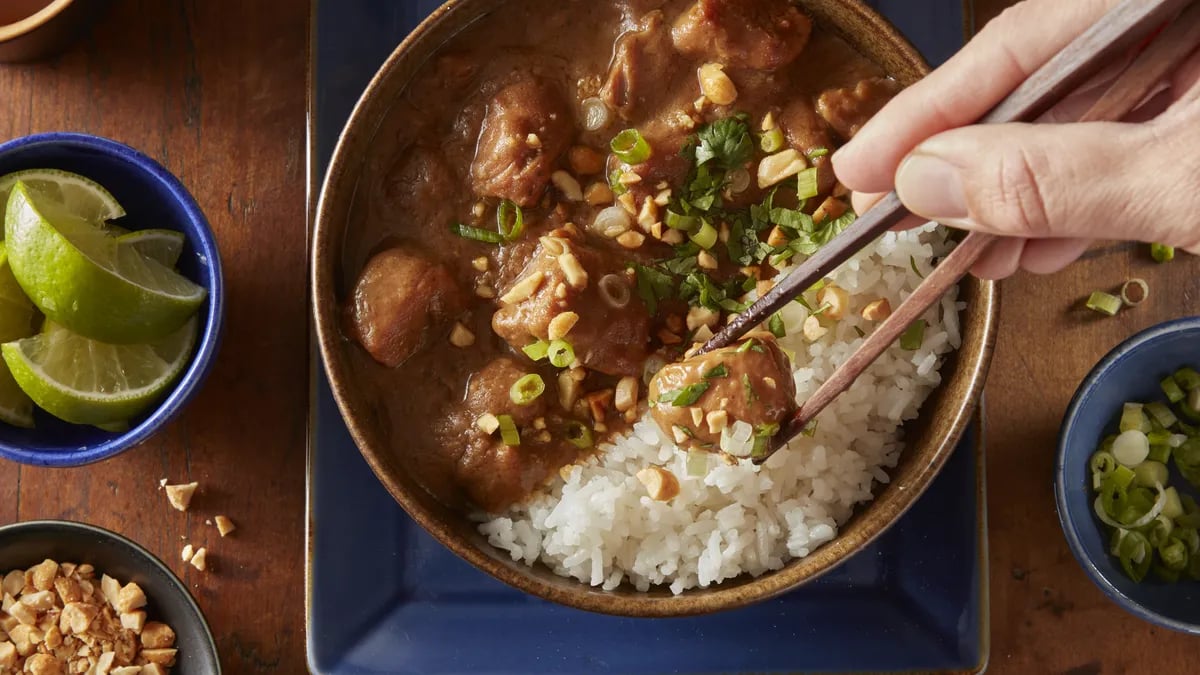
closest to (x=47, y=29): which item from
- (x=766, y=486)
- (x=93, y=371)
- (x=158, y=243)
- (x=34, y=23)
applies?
(x=34, y=23)

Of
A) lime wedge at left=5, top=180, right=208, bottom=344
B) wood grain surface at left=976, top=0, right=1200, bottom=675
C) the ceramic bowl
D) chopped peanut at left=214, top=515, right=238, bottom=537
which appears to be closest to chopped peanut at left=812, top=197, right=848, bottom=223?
wood grain surface at left=976, top=0, right=1200, bottom=675

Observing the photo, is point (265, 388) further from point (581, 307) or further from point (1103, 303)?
point (1103, 303)

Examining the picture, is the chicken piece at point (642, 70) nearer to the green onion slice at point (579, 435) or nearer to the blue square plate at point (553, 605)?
the blue square plate at point (553, 605)

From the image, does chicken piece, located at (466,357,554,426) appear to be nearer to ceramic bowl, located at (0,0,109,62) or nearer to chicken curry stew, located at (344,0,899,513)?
chicken curry stew, located at (344,0,899,513)

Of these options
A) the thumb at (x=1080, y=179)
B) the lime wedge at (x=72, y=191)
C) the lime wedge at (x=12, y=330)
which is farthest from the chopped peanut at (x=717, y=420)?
the lime wedge at (x=12, y=330)

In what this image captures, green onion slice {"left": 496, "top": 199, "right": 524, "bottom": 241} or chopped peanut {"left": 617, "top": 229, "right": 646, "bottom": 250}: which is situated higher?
green onion slice {"left": 496, "top": 199, "right": 524, "bottom": 241}

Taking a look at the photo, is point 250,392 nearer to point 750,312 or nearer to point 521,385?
point 521,385
